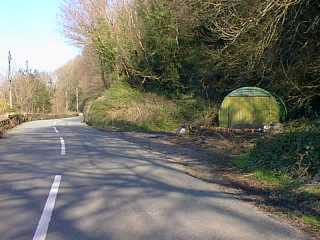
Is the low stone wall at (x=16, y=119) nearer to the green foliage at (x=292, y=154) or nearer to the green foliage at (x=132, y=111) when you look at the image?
the green foliage at (x=132, y=111)

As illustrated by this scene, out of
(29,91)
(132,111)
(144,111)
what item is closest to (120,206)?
(144,111)

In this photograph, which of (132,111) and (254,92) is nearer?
(254,92)

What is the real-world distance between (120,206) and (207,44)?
23.5 metres

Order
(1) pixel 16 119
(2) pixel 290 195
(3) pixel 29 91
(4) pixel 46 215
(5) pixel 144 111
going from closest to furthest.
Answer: (4) pixel 46 215 < (2) pixel 290 195 < (5) pixel 144 111 < (1) pixel 16 119 < (3) pixel 29 91

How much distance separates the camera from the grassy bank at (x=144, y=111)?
33.6 meters

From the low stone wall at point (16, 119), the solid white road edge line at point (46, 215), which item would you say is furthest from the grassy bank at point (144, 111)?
the solid white road edge line at point (46, 215)

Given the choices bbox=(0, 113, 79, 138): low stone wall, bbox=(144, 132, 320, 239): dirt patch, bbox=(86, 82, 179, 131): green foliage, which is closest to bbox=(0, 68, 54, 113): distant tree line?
bbox=(0, 113, 79, 138): low stone wall

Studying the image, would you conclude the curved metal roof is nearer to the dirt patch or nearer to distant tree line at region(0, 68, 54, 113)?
the dirt patch

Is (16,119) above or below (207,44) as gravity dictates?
below

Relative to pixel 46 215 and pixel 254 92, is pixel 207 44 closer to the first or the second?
pixel 254 92

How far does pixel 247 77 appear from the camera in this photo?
27172 mm

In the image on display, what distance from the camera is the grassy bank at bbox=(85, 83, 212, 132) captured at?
33.6m

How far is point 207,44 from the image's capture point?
30.7 meters

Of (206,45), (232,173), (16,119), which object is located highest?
(206,45)
